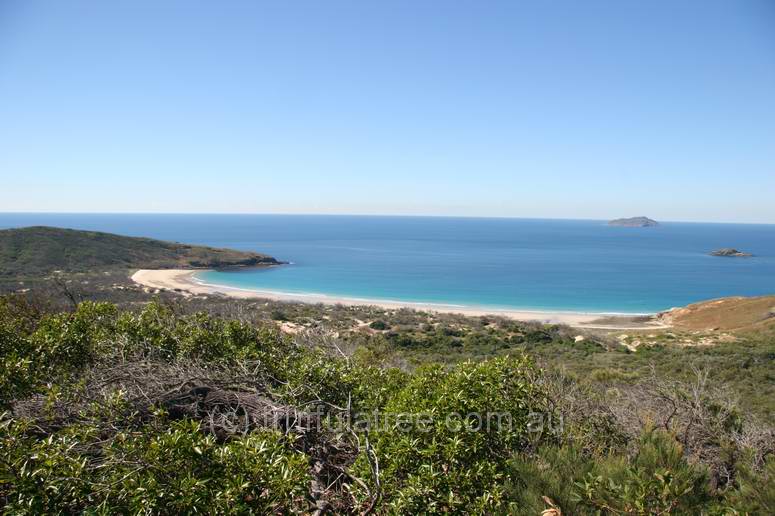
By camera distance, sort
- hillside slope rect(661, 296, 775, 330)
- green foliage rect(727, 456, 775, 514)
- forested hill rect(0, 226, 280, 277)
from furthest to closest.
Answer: forested hill rect(0, 226, 280, 277), hillside slope rect(661, 296, 775, 330), green foliage rect(727, 456, 775, 514)

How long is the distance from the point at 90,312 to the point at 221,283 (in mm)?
50012

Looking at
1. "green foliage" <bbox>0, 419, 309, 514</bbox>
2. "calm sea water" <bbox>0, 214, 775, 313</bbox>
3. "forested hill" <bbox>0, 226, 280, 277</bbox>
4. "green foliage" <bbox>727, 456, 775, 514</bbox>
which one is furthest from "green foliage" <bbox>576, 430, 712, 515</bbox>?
"forested hill" <bbox>0, 226, 280, 277</bbox>

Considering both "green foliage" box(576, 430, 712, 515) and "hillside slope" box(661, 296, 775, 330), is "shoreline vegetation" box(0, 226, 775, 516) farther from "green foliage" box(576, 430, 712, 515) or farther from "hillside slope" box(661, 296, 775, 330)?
"hillside slope" box(661, 296, 775, 330)

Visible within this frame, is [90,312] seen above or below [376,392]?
above

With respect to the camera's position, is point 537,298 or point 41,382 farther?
point 537,298

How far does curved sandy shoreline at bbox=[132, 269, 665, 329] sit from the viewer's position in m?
39.8

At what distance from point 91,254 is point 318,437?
232ft

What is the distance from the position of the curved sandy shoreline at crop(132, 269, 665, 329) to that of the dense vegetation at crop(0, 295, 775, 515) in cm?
3341

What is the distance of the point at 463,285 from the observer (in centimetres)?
5819

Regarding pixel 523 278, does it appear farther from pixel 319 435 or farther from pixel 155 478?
pixel 155 478

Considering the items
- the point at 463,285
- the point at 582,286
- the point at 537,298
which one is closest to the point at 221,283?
the point at 463,285

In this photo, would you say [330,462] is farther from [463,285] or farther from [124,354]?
[463,285]

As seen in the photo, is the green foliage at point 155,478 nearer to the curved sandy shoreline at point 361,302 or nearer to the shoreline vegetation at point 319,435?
the shoreline vegetation at point 319,435

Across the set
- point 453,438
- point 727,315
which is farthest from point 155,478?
point 727,315
